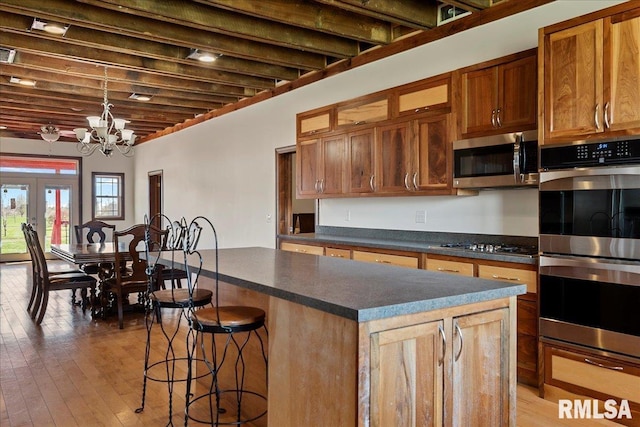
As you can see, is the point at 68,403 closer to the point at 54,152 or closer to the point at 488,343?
the point at 488,343

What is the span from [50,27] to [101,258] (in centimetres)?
220

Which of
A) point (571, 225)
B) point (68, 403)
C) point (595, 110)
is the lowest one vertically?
point (68, 403)

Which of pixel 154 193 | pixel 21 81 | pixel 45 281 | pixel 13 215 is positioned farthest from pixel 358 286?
pixel 13 215

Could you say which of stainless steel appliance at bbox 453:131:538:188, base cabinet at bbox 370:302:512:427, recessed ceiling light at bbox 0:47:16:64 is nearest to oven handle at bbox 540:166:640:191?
stainless steel appliance at bbox 453:131:538:188

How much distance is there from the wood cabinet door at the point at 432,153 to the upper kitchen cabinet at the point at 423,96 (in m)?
0.11

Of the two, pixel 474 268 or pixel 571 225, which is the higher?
pixel 571 225

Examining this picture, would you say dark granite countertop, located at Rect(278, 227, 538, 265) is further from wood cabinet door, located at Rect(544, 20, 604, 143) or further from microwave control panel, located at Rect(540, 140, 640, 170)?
wood cabinet door, located at Rect(544, 20, 604, 143)

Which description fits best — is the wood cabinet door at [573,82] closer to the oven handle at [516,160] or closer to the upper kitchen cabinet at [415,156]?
the oven handle at [516,160]

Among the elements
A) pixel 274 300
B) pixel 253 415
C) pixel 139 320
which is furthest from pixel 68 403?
pixel 139 320

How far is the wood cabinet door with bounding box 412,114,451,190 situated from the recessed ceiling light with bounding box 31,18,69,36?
3231 millimetres

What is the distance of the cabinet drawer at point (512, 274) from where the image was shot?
3051mm

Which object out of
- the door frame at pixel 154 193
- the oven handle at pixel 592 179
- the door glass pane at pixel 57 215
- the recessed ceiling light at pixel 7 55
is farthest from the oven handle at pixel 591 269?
the door glass pane at pixel 57 215

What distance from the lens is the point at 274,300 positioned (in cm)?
201

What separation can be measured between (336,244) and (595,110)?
2473mm
